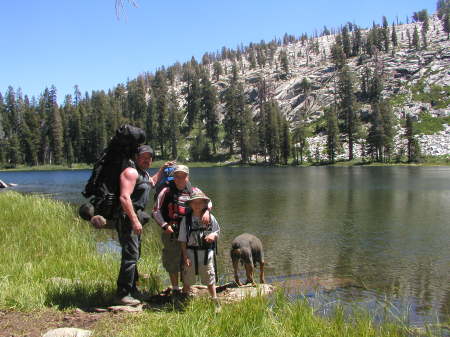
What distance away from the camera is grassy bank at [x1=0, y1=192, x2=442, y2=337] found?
15.5ft

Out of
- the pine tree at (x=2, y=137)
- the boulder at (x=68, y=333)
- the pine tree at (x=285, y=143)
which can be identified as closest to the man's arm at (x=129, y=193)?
the boulder at (x=68, y=333)

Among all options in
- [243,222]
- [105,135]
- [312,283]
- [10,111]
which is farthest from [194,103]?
[312,283]

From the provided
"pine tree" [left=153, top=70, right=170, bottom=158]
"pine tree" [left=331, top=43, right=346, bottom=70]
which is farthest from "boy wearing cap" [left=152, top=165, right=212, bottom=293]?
"pine tree" [left=331, top=43, right=346, bottom=70]

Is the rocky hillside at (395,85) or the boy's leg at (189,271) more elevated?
the rocky hillside at (395,85)

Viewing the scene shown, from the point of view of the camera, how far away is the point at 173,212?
21.4ft

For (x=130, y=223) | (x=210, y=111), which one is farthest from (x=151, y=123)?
(x=130, y=223)

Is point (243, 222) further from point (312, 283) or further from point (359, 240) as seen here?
point (312, 283)

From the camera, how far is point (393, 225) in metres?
19.6

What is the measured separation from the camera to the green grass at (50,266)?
5.97 m

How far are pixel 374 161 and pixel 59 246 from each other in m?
87.1

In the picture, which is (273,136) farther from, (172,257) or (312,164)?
(172,257)

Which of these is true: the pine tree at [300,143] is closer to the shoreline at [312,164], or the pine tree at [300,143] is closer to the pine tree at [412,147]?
the shoreline at [312,164]

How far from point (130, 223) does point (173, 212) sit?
0.76m

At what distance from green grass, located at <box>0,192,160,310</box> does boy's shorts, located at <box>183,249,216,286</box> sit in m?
1.22
